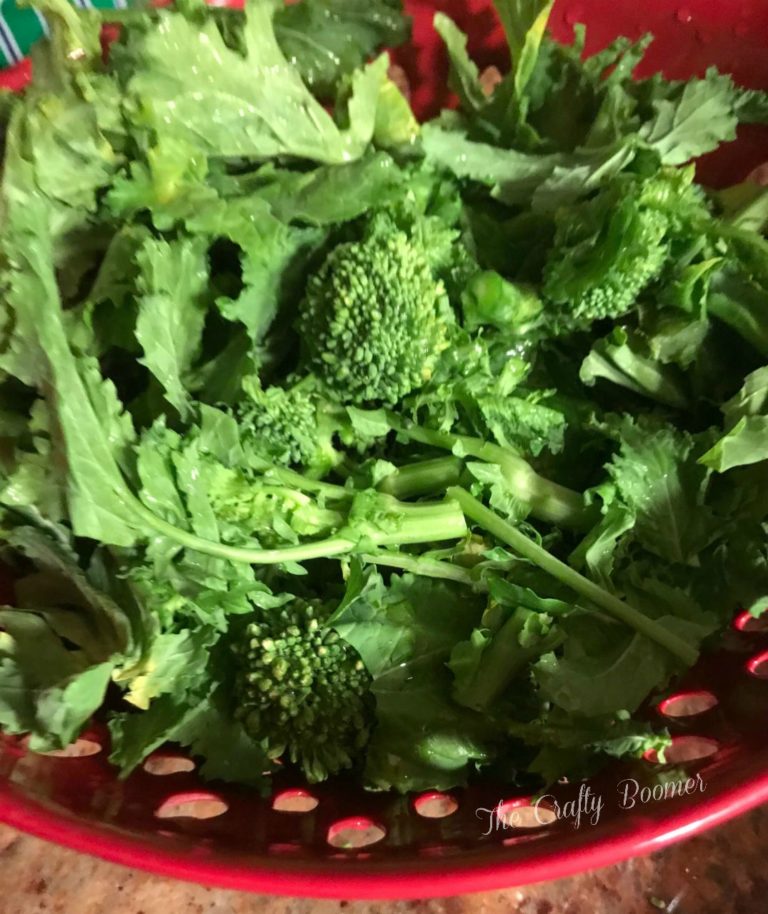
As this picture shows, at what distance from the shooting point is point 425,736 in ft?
2.91

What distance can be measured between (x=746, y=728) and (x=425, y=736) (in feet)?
1.01

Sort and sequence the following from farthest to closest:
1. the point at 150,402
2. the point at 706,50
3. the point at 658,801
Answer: the point at 706,50
the point at 150,402
the point at 658,801

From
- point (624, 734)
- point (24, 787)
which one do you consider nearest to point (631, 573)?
point (624, 734)

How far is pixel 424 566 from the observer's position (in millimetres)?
922

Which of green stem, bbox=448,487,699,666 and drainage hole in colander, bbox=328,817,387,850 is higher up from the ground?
green stem, bbox=448,487,699,666

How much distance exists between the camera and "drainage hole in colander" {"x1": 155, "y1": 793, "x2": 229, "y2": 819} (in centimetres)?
88

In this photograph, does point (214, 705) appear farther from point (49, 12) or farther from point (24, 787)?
point (49, 12)

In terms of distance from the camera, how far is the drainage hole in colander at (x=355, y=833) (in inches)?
34.9

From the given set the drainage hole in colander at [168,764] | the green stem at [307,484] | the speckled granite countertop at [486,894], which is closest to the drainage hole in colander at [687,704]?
the speckled granite countertop at [486,894]

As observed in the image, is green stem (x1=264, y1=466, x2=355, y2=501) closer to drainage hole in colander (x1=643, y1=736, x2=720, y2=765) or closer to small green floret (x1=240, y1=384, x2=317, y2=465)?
small green floret (x1=240, y1=384, x2=317, y2=465)

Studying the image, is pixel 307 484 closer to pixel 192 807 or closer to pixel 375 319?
pixel 375 319

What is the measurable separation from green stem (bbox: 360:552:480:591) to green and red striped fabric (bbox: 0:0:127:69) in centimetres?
90

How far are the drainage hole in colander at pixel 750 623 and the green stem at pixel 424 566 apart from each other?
0.28 meters

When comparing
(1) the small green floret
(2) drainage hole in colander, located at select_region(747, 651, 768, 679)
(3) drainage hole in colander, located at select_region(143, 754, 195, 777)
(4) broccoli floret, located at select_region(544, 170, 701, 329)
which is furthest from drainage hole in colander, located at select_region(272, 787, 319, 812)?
(4) broccoli floret, located at select_region(544, 170, 701, 329)
